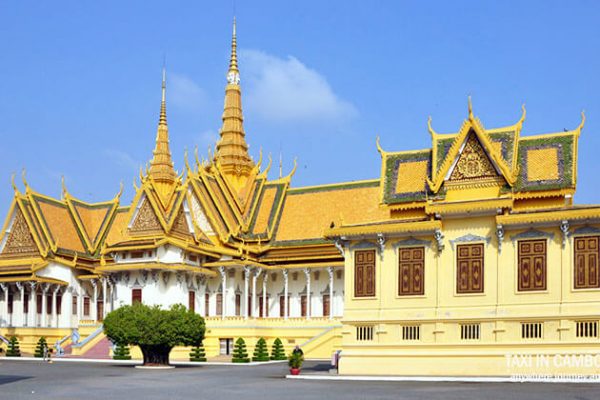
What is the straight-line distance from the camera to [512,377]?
27.3 meters

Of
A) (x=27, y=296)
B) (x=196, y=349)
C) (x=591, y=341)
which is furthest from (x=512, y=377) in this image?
(x=27, y=296)

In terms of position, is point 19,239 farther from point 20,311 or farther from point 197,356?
point 197,356

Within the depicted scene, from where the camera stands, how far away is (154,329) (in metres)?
35.3

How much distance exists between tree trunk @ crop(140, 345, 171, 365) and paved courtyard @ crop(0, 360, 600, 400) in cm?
A: 448

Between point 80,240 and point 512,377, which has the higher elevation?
point 80,240

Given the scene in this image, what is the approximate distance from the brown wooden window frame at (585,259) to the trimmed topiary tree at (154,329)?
53.1ft

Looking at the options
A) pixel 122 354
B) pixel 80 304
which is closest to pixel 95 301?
pixel 80 304

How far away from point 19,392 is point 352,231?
12.6 metres

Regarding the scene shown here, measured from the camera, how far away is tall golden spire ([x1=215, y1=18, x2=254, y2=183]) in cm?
5969

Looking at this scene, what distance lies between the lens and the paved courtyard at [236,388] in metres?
21.3

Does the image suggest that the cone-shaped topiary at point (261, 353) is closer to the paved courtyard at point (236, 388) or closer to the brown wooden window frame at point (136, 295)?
the paved courtyard at point (236, 388)

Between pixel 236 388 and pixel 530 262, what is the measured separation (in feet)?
34.3

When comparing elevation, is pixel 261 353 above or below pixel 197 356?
above

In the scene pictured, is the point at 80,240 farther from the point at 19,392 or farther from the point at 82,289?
the point at 19,392
